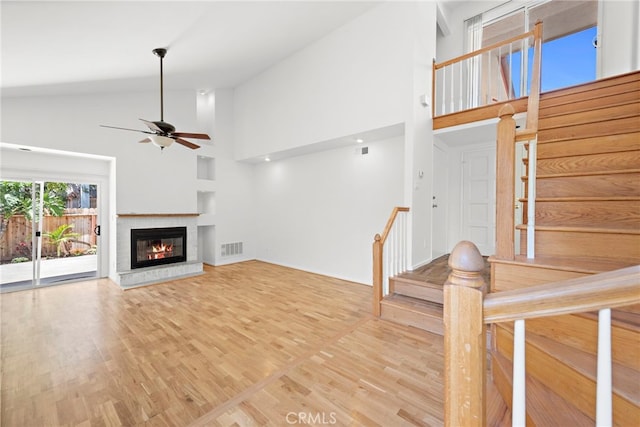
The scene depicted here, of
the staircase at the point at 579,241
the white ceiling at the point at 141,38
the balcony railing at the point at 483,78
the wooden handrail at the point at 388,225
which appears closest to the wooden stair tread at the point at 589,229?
the staircase at the point at 579,241

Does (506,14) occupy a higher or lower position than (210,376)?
higher

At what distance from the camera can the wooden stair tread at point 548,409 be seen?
1126 mm

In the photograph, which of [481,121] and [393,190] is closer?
[481,121]

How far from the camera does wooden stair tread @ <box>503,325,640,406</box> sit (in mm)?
993

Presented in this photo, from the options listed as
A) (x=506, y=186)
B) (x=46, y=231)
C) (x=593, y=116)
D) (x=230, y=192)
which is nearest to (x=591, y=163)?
(x=593, y=116)

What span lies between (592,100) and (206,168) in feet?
22.8

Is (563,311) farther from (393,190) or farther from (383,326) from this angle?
(393,190)

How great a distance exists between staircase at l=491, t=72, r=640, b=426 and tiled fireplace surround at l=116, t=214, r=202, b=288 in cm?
547

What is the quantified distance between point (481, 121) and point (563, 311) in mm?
3779

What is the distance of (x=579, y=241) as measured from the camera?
1.89 m

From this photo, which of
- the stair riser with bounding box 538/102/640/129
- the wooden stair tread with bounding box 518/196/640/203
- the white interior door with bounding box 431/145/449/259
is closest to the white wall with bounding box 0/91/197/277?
the white interior door with bounding box 431/145/449/259

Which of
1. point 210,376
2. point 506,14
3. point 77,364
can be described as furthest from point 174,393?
point 506,14

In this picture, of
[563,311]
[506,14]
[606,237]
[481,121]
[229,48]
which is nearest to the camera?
[563,311]

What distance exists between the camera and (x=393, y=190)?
445 cm
